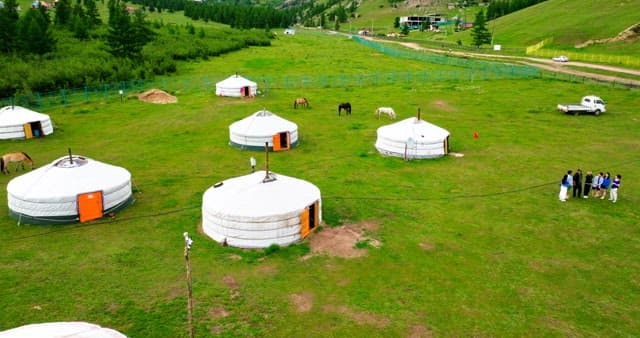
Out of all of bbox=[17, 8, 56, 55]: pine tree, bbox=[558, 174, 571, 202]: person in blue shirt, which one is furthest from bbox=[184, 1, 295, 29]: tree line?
bbox=[558, 174, 571, 202]: person in blue shirt

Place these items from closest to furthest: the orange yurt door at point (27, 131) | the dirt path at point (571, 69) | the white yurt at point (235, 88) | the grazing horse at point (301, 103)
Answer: the orange yurt door at point (27, 131), the grazing horse at point (301, 103), the white yurt at point (235, 88), the dirt path at point (571, 69)

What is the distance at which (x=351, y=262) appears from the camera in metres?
15.4

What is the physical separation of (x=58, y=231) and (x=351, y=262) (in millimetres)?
10782

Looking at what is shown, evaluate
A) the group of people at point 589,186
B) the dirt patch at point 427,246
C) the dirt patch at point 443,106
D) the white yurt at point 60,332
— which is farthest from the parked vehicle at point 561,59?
the white yurt at point 60,332

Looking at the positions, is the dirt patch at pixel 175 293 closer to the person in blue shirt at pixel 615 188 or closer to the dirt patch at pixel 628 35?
the person in blue shirt at pixel 615 188

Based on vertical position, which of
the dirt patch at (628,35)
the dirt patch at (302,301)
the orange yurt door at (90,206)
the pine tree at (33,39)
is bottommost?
the dirt patch at (302,301)

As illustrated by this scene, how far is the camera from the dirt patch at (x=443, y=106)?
134 ft

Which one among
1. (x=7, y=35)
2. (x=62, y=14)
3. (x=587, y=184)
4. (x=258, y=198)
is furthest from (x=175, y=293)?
(x=62, y=14)

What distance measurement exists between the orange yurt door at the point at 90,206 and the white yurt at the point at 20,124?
17090 millimetres

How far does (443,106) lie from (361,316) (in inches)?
1270

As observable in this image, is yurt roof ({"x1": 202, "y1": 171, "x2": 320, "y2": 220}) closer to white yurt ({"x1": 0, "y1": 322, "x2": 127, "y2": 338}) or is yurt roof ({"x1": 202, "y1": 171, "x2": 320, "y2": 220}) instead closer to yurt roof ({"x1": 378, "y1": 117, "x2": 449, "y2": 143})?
white yurt ({"x1": 0, "y1": 322, "x2": 127, "y2": 338})

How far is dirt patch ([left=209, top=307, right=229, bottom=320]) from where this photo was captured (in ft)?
41.2

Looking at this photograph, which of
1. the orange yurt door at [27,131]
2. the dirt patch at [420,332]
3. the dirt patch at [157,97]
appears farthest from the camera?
the dirt patch at [157,97]

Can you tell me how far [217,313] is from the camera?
12.7 m
